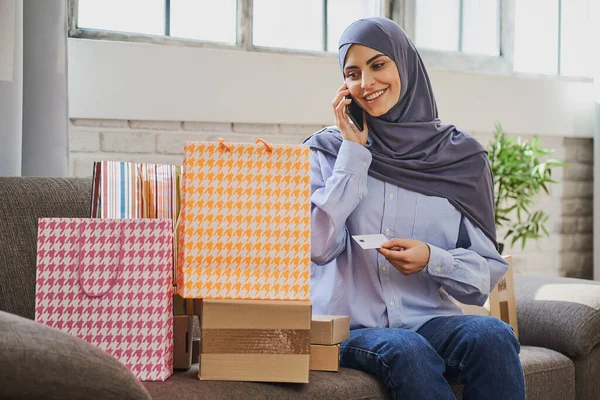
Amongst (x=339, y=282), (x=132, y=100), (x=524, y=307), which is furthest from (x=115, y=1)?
(x=524, y=307)

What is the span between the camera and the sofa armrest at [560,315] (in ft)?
7.93

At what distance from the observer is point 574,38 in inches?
163

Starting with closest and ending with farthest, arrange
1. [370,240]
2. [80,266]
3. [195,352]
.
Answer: [80,266] → [370,240] → [195,352]

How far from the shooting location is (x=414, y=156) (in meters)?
2.15

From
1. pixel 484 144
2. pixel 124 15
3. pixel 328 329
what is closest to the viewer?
pixel 328 329

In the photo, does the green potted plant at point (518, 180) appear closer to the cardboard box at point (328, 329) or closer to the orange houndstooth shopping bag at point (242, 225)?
the cardboard box at point (328, 329)

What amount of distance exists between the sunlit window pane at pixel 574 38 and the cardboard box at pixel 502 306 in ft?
6.17

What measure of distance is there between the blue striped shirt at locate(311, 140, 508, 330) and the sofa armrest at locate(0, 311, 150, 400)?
2.45 ft

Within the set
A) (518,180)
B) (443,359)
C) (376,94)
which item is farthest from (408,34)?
(443,359)

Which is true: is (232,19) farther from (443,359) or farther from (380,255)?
(443,359)

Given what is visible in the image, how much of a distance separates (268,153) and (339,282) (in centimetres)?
47

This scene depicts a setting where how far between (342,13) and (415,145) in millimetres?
1512

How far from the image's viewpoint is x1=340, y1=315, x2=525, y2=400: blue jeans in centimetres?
182

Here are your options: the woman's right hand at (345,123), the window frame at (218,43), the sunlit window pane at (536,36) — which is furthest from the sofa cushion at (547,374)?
the sunlit window pane at (536,36)
